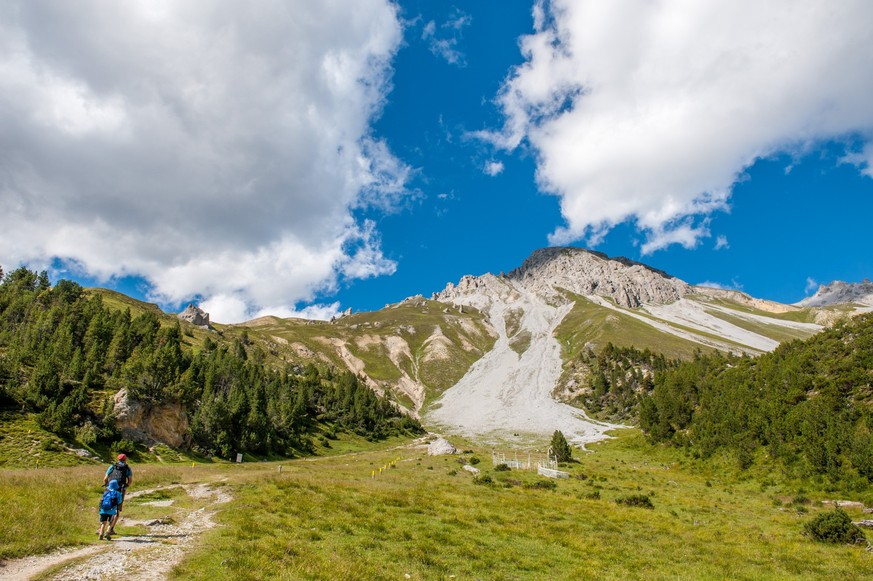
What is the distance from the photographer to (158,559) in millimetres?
13766

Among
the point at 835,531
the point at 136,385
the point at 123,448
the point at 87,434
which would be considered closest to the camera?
the point at 835,531

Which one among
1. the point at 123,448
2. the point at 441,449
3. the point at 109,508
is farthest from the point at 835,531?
the point at 123,448

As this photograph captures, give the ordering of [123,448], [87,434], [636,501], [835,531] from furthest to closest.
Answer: [123,448]
[87,434]
[636,501]
[835,531]

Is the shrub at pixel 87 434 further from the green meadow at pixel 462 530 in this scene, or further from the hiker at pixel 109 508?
the hiker at pixel 109 508

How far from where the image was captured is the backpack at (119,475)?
17.3 meters

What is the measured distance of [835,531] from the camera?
76.5 feet

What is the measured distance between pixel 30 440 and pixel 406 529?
4919 cm

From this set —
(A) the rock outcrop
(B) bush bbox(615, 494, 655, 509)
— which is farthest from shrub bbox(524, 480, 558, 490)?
(A) the rock outcrop

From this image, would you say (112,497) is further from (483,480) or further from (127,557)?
(483,480)

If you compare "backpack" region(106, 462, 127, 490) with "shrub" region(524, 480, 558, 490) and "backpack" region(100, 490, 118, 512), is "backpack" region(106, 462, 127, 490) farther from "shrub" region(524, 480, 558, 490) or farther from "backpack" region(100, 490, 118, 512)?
"shrub" region(524, 480, 558, 490)

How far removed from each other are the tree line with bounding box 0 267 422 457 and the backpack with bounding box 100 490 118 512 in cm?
4587

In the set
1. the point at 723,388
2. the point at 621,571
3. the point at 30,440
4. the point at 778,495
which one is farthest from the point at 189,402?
the point at 723,388

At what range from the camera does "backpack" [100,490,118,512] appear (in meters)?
16.0

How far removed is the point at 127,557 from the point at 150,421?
5708 cm
